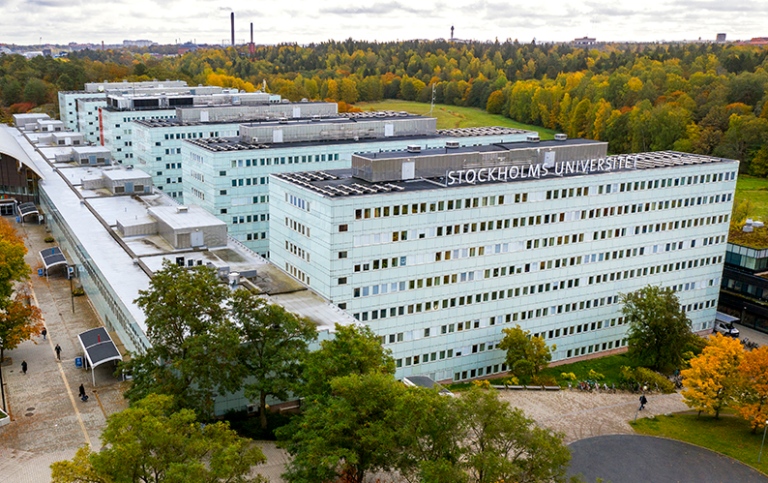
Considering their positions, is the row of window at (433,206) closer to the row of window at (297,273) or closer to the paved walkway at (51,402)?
the row of window at (297,273)

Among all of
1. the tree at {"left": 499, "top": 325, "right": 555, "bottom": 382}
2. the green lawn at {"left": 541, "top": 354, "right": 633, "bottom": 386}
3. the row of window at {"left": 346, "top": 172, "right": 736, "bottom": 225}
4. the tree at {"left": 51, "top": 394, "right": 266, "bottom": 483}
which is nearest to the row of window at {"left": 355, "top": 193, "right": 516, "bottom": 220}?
the row of window at {"left": 346, "top": 172, "right": 736, "bottom": 225}

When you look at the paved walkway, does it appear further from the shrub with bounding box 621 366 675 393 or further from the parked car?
the parked car

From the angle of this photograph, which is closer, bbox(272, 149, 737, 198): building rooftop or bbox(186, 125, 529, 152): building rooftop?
bbox(272, 149, 737, 198): building rooftop

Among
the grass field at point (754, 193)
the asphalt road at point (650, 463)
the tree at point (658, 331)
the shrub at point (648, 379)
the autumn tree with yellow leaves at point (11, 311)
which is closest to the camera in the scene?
the asphalt road at point (650, 463)

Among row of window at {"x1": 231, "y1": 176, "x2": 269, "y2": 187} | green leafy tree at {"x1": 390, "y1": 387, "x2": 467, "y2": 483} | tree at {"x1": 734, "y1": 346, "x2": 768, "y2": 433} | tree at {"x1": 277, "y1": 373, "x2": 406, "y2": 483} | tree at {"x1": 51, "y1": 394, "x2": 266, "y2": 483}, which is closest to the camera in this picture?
tree at {"x1": 51, "y1": 394, "x2": 266, "y2": 483}

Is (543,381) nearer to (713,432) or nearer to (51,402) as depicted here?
(713,432)

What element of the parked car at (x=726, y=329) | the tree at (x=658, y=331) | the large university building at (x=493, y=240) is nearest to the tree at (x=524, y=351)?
the large university building at (x=493, y=240)

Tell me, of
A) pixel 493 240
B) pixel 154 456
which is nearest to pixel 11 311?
pixel 154 456
